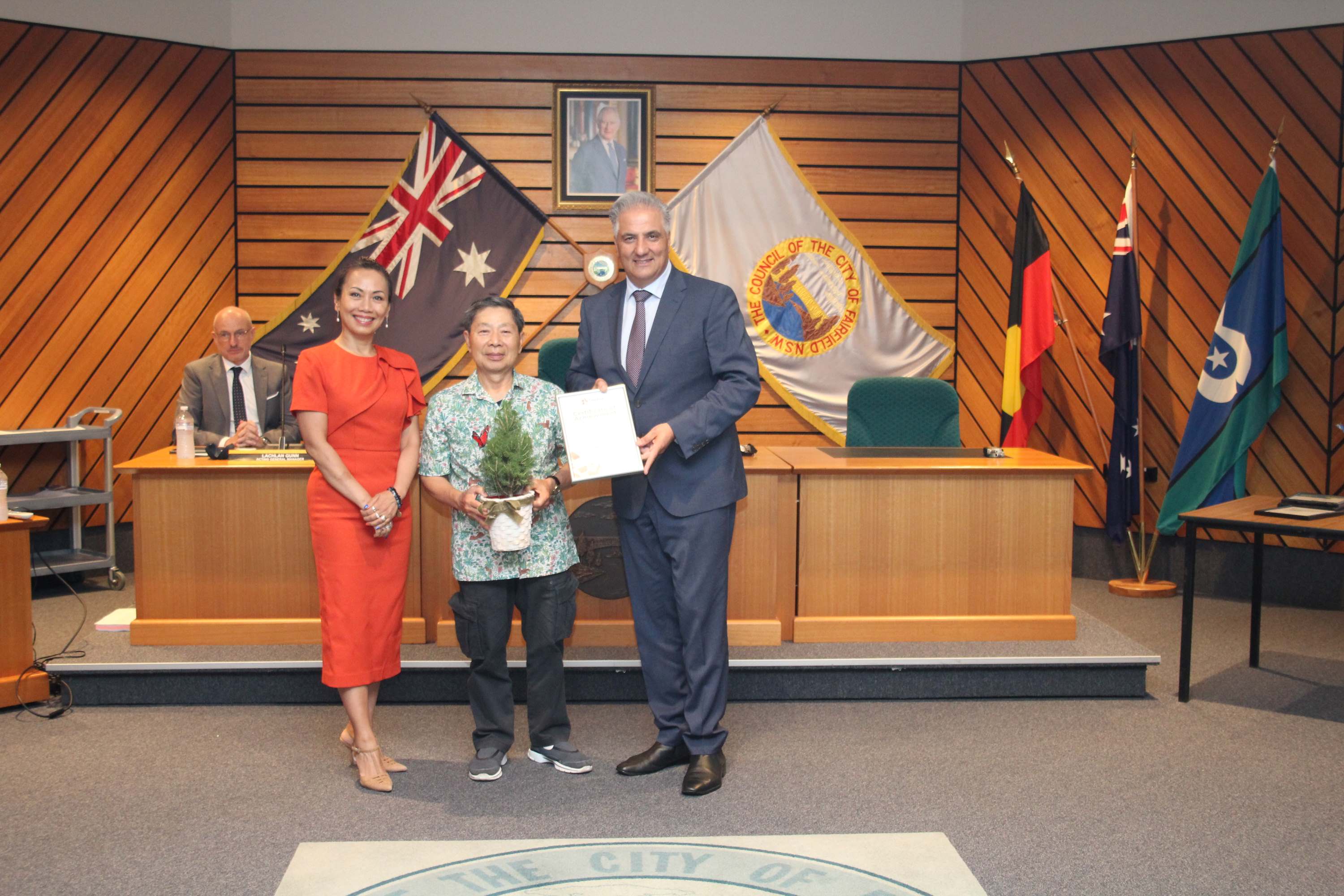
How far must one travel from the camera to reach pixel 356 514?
3010 mm

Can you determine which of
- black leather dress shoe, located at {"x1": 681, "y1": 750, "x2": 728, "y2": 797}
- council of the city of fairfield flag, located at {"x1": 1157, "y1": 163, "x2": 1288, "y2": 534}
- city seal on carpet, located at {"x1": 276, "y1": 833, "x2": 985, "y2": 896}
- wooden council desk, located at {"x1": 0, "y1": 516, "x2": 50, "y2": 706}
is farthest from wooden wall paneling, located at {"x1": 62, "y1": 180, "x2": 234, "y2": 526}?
council of the city of fairfield flag, located at {"x1": 1157, "y1": 163, "x2": 1288, "y2": 534}

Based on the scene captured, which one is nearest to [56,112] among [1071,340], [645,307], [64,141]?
[64,141]

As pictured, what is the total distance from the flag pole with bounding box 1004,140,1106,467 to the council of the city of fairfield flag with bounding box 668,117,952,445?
0.67 metres

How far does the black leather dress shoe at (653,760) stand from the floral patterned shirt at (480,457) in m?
0.61

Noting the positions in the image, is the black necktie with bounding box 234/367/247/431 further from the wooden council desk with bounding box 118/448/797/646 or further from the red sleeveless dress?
the red sleeveless dress

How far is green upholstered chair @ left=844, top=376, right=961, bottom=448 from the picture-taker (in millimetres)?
4840

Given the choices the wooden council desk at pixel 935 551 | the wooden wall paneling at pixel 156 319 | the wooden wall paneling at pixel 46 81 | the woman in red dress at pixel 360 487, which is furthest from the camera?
the wooden wall paneling at pixel 156 319

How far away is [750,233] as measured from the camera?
636cm

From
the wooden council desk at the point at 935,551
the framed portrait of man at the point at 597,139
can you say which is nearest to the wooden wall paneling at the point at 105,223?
the framed portrait of man at the point at 597,139

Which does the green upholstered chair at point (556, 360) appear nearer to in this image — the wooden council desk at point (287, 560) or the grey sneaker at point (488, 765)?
the wooden council desk at point (287, 560)

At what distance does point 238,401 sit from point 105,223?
1.54m

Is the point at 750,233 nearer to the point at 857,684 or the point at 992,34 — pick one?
the point at 992,34

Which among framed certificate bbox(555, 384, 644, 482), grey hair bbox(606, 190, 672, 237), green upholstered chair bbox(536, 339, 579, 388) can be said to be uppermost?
grey hair bbox(606, 190, 672, 237)

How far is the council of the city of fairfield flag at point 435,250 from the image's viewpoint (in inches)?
243
